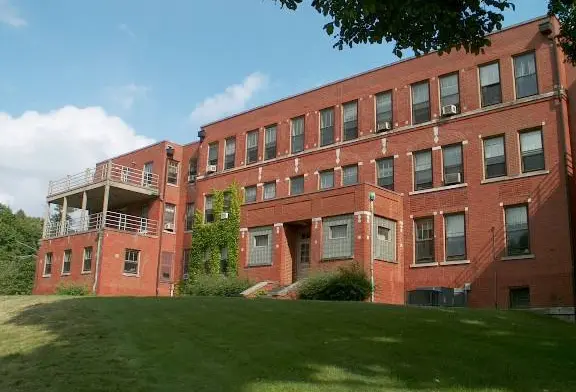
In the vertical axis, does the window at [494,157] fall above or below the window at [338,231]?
above

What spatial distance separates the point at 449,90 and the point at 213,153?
1740cm

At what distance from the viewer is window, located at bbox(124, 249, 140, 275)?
40.8 meters

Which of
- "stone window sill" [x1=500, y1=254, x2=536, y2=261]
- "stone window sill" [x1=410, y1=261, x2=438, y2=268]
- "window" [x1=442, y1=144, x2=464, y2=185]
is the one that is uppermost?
"window" [x1=442, y1=144, x2=464, y2=185]

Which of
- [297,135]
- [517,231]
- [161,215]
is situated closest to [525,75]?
[517,231]

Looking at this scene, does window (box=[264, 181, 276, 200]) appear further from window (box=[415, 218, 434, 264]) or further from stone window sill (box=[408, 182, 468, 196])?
window (box=[415, 218, 434, 264])

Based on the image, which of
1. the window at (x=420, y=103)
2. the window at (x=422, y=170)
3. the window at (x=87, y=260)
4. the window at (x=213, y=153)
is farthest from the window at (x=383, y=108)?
the window at (x=87, y=260)

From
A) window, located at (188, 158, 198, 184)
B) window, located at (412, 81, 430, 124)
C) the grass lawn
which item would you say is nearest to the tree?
the grass lawn

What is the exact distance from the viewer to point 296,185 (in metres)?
36.4

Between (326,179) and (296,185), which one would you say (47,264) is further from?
(326,179)

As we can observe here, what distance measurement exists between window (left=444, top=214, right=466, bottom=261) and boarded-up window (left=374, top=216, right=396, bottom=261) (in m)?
2.54

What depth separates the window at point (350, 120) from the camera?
34281 mm

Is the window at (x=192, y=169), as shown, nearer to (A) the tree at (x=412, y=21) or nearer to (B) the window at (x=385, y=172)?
(B) the window at (x=385, y=172)

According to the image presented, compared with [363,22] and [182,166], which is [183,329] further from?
[182,166]

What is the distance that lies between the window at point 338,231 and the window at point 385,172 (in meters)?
3.61
